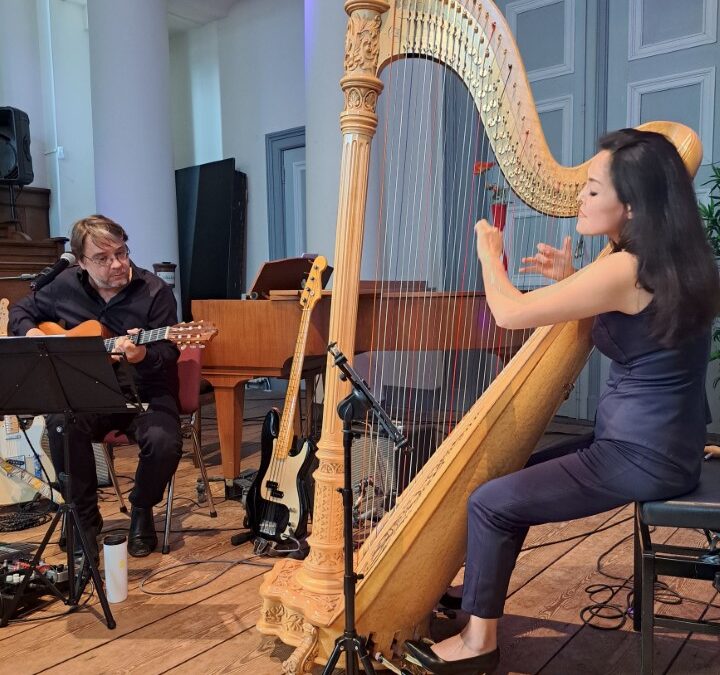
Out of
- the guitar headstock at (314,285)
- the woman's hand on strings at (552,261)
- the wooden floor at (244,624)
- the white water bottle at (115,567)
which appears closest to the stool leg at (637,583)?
the wooden floor at (244,624)

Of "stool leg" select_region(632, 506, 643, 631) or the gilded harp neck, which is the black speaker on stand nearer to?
the gilded harp neck

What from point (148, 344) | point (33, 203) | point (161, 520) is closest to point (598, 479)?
point (148, 344)

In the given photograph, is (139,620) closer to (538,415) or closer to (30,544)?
(30,544)

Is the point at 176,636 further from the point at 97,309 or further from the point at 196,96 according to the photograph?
the point at 196,96

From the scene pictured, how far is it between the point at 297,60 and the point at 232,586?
510 centimetres

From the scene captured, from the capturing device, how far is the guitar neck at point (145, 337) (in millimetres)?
2430

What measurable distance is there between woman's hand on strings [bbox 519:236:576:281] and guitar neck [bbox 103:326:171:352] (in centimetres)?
133

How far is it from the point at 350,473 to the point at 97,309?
1.68 meters

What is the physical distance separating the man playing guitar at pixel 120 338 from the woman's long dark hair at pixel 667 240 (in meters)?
1.79

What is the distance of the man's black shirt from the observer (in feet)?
8.77

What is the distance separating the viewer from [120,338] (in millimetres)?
2469

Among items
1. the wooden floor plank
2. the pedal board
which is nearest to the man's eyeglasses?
the pedal board

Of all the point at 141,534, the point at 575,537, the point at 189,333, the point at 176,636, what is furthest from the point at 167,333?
the point at 575,537

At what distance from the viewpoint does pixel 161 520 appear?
2.96m
